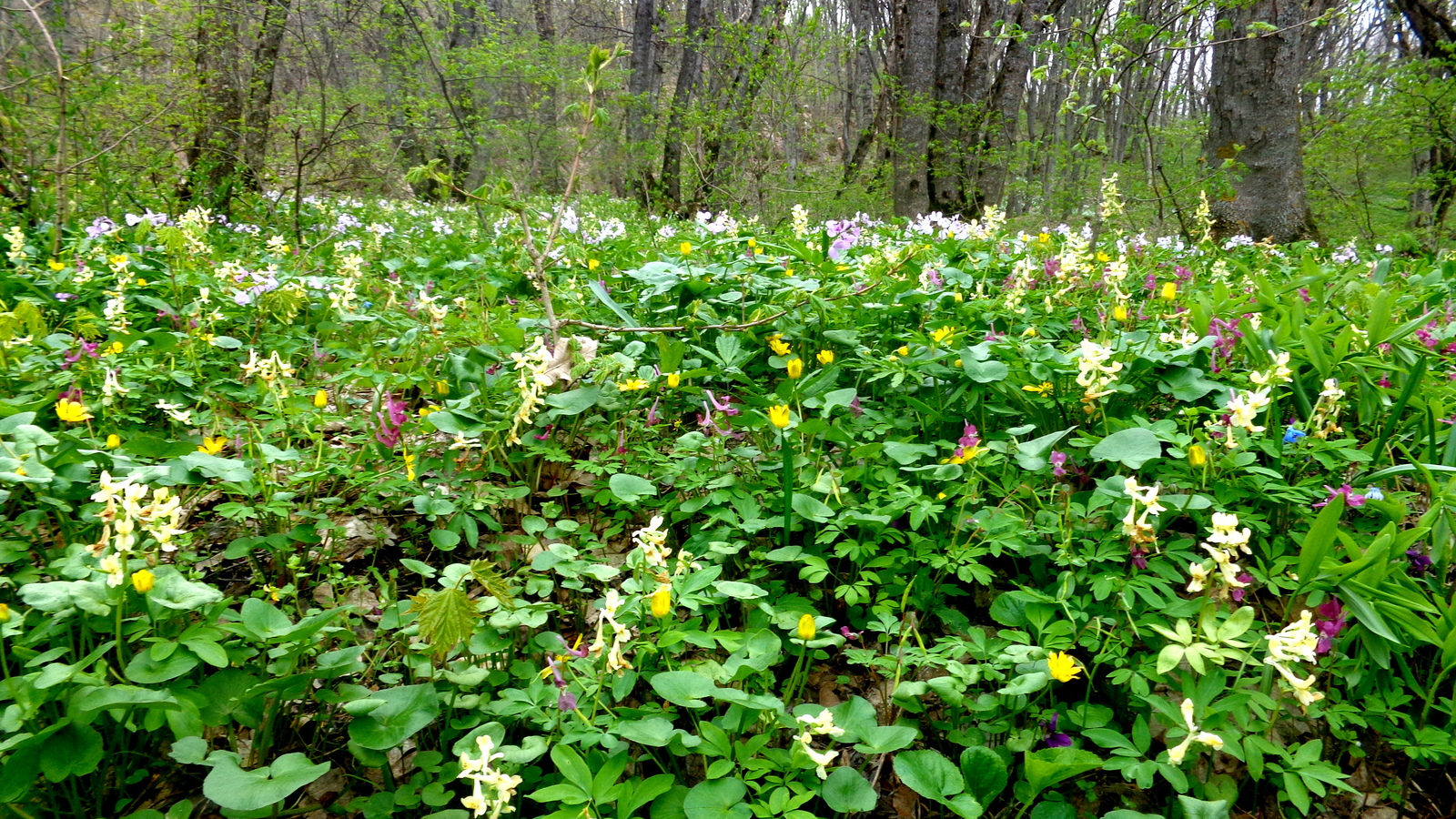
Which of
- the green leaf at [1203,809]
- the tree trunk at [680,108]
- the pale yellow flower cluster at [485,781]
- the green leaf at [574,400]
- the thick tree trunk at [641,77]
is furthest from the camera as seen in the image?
the thick tree trunk at [641,77]

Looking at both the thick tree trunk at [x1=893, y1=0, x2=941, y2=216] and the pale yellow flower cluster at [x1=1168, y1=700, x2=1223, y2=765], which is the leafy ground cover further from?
the thick tree trunk at [x1=893, y1=0, x2=941, y2=216]

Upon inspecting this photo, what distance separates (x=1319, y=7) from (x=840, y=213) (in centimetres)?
490

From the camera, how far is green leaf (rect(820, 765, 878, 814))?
1120 millimetres

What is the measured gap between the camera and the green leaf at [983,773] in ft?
3.86

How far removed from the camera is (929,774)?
45.7 inches

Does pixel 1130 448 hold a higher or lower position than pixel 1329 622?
higher

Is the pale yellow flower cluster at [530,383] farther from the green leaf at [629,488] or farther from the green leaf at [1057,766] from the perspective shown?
the green leaf at [1057,766]

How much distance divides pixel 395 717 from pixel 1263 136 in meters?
7.03

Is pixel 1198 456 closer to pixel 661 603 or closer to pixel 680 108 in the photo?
pixel 661 603

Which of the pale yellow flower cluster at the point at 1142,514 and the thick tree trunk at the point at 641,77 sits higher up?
the thick tree trunk at the point at 641,77

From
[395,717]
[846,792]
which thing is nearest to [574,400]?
[395,717]

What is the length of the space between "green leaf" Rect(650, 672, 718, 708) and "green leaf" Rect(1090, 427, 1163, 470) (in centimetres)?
94

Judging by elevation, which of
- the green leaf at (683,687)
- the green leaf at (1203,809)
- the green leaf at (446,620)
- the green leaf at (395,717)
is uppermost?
the green leaf at (446,620)

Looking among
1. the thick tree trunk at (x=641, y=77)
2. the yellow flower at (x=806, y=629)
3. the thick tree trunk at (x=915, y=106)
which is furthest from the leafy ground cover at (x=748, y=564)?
the thick tree trunk at (x=641, y=77)
